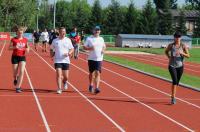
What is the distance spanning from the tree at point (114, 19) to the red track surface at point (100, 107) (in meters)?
71.7

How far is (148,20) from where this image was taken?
8744cm

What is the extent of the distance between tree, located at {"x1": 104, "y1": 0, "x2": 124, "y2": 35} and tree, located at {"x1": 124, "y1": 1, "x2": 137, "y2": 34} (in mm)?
1599

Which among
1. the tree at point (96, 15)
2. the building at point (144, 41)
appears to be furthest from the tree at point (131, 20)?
the building at point (144, 41)

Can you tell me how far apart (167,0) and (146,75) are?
82.0 meters

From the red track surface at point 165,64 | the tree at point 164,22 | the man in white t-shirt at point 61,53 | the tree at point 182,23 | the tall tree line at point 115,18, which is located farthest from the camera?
the tree at point 182,23

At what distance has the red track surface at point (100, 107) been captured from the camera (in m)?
10.6

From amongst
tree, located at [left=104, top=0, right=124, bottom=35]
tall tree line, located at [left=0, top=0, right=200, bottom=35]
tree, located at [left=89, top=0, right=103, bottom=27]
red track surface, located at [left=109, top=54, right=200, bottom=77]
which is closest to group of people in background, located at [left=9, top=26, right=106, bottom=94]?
red track surface, located at [left=109, top=54, right=200, bottom=77]

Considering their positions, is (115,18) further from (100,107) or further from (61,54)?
(100,107)

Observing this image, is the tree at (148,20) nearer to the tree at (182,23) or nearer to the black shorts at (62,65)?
the tree at (182,23)

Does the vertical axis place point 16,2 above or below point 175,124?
above

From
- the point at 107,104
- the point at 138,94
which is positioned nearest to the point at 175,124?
the point at 107,104

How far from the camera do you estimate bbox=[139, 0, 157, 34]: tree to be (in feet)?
286

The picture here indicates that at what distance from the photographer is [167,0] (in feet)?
337

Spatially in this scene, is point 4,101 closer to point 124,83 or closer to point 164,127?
point 164,127
